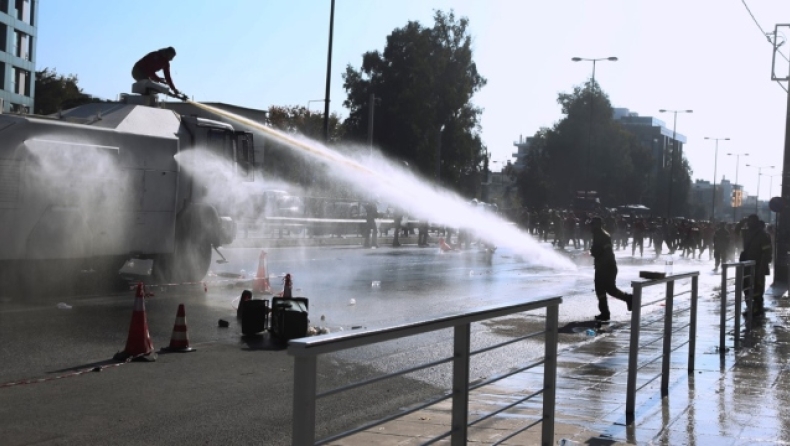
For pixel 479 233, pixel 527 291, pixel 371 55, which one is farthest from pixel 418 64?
pixel 527 291

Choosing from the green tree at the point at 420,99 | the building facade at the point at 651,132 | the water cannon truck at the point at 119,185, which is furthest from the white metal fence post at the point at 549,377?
the building facade at the point at 651,132

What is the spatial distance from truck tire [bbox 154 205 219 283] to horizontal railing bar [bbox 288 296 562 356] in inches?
520

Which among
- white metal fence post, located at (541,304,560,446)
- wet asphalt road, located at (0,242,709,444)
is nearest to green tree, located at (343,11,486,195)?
wet asphalt road, located at (0,242,709,444)

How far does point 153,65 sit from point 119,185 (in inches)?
122

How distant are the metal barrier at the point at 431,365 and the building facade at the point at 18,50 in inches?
2653

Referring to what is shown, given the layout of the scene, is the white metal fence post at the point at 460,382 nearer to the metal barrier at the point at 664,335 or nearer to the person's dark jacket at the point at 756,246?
the metal barrier at the point at 664,335

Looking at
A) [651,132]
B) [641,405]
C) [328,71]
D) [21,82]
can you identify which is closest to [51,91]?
[21,82]

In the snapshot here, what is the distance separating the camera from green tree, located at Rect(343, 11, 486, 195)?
68562 mm

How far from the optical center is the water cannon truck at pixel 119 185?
47.3 feet

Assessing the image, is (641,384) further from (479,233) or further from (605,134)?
(605,134)

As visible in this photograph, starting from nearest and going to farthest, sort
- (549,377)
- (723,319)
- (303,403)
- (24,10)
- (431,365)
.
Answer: (303,403)
(431,365)
(549,377)
(723,319)
(24,10)

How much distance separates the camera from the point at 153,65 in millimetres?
18016

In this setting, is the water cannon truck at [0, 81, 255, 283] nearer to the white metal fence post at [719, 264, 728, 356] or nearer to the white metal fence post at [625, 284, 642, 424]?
the white metal fence post at [719, 264, 728, 356]

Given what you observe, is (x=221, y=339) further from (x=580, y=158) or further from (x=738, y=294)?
(x=580, y=158)
